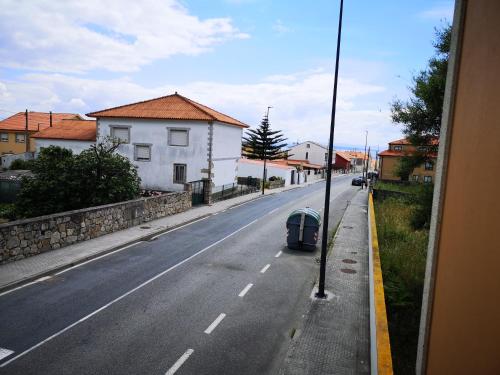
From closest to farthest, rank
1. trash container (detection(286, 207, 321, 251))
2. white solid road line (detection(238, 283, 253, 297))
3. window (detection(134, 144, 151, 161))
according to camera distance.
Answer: white solid road line (detection(238, 283, 253, 297)) → trash container (detection(286, 207, 321, 251)) → window (detection(134, 144, 151, 161))

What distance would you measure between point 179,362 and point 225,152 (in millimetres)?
27994

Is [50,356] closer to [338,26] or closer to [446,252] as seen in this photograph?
[446,252]

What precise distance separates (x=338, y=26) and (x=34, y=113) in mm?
66855

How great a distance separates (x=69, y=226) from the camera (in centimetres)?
1558

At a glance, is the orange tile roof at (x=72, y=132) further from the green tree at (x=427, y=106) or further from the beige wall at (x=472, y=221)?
the beige wall at (x=472, y=221)

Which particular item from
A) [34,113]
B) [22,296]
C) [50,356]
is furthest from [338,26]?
[34,113]

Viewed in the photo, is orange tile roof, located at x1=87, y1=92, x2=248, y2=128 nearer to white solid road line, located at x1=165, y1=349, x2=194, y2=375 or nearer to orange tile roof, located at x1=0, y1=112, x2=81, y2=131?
white solid road line, located at x1=165, y1=349, x2=194, y2=375

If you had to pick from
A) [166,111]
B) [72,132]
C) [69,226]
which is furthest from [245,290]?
[72,132]

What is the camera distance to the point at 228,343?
848 cm

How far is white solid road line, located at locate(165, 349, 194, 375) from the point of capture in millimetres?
7330

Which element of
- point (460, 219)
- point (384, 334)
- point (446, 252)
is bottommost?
point (384, 334)

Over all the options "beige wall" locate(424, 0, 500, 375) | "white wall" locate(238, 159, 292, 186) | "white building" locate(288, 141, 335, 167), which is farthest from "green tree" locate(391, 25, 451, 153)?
"white building" locate(288, 141, 335, 167)

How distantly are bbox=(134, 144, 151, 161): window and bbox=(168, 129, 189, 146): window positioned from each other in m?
2.21

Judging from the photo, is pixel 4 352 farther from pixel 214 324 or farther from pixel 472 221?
pixel 472 221
